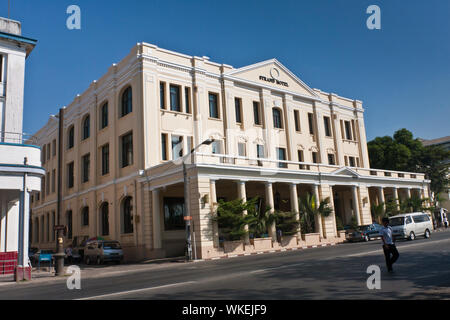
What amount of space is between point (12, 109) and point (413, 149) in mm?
50065

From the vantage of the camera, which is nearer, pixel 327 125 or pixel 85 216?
pixel 85 216

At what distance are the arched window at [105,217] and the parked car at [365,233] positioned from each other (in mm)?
20295

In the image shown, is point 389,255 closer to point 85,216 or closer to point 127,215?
point 127,215

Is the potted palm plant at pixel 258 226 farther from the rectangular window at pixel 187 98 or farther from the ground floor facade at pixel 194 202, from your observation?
the rectangular window at pixel 187 98

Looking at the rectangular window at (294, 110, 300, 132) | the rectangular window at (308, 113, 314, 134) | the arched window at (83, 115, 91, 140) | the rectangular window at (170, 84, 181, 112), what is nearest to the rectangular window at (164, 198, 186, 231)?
the rectangular window at (170, 84, 181, 112)

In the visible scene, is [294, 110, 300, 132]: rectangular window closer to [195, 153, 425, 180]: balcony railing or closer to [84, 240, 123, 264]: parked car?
[195, 153, 425, 180]: balcony railing

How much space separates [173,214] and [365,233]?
600 inches

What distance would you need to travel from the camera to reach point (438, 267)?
1208 centimetres

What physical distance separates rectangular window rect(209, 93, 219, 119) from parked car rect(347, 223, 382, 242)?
14.9 m

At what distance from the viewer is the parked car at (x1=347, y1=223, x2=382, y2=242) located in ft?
103

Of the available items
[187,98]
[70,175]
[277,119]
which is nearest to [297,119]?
[277,119]

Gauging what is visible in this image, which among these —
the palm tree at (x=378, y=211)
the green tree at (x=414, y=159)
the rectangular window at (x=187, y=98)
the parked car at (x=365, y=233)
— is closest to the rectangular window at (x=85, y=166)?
the rectangular window at (x=187, y=98)

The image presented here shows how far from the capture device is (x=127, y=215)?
31.1 meters
